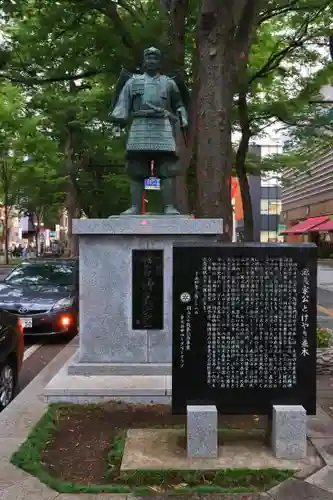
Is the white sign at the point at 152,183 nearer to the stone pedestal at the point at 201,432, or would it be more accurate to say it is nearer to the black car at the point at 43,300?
the stone pedestal at the point at 201,432

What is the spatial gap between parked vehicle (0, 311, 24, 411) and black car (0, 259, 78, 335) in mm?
2310

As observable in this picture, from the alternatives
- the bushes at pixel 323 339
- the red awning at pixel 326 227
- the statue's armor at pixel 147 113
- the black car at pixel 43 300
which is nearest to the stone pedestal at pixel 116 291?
the statue's armor at pixel 147 113

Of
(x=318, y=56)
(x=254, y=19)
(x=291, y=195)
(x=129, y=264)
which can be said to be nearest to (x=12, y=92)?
(x=318, y=56)

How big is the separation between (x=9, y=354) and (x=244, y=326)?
3206 millimetres

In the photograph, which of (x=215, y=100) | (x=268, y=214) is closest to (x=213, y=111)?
(x=215, y=100)

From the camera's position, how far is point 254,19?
872 centimetres

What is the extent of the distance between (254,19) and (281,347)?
659 cm

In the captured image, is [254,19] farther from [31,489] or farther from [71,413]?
[31,489]

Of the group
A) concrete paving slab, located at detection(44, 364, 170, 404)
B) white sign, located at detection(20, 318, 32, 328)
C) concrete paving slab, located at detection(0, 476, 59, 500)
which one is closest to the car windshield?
white sign, located at detection(20, 318, 32, 328)

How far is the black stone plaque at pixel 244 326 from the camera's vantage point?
3963 millimetres

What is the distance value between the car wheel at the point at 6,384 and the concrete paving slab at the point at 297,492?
3.35 meters

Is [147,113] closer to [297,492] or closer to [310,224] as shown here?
[297,492]

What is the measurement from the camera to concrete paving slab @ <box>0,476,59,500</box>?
11.1 ft

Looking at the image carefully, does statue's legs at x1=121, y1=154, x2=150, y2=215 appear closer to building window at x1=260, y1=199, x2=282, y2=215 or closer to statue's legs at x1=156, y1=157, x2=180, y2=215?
statue's legs at x1=156, y1=157, x2=180, y2=215
